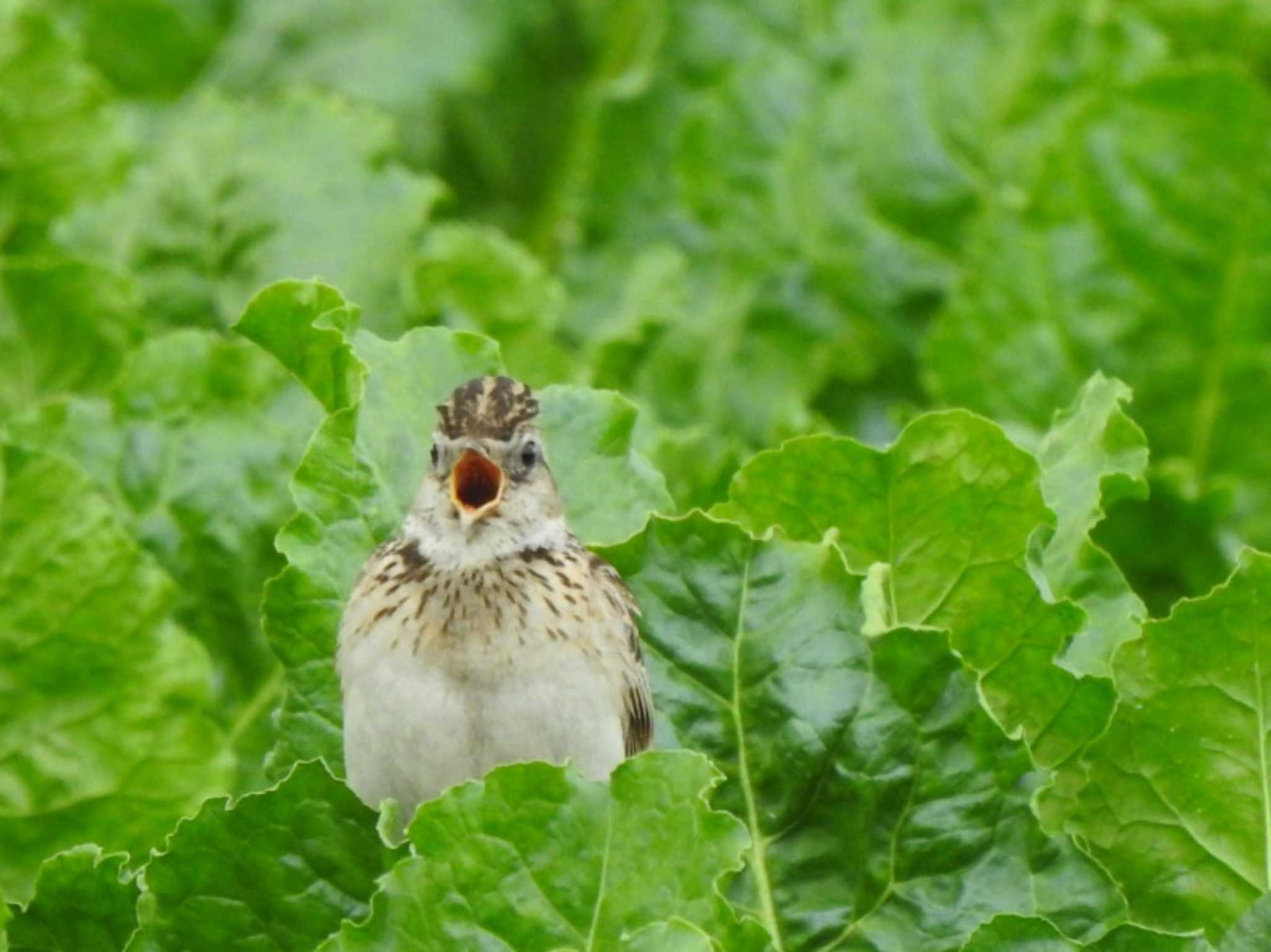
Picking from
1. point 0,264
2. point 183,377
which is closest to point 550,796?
point 183,377

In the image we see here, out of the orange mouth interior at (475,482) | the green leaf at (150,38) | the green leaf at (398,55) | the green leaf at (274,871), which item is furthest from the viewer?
the green leaf at (398,55)

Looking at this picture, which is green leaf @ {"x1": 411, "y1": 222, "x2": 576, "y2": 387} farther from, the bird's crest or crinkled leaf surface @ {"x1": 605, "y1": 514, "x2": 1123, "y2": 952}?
crinkled leaf surface @ {"x1": 605, "y1": 514, "x2": 1123, "y2": 952}

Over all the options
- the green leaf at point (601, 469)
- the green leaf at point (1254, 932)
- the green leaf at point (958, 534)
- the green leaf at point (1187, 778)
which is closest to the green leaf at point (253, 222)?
the green leaf at point (601, 469)

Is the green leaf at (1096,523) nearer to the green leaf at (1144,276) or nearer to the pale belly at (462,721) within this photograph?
the pale belly at (462,721)

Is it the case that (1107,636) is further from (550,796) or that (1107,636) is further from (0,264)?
(0,264)

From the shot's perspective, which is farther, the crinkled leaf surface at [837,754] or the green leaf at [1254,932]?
the crinkled leaf surface at [837,754]

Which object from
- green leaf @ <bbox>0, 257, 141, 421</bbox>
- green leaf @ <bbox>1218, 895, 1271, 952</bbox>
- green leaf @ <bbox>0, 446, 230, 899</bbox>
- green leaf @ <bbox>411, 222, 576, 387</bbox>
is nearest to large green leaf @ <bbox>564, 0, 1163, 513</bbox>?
→ green leaf @ <bbox>411, 222, 576, 387</bbox>

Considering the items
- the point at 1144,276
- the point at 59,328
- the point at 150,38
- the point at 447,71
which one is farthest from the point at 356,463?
the point at 447,71
